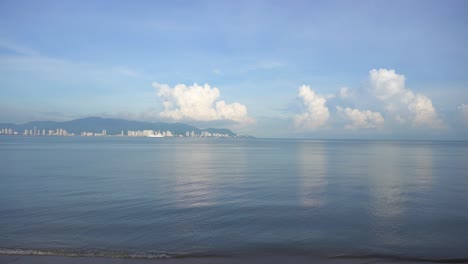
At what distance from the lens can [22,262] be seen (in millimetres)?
10453

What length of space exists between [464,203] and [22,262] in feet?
75.0

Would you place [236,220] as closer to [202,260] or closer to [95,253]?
[202,260]

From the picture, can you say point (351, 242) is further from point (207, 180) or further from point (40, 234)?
point (207, 180)

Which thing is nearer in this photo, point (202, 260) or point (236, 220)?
point (202, 260)

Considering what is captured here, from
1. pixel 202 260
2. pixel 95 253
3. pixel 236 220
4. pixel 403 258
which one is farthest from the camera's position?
pixel 236 220

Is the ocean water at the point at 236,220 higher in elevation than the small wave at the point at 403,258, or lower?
higher

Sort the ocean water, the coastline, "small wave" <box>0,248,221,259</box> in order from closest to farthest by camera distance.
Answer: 1. the coastline
2. "small wave" <box>0,248,221,259</box>
3. the ocean water

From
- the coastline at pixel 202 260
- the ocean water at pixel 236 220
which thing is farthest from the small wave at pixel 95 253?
the coastline at pixel 202 260

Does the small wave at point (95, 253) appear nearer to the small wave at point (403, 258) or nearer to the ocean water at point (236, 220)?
the ocean water at point (236, 220)

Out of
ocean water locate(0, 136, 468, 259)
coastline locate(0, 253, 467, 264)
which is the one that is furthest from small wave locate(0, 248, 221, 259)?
coastline locate(0, 253, 467, 264)

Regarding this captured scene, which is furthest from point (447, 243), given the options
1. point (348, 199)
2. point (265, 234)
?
point (348, 199)

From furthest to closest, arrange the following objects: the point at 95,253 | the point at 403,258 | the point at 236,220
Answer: the point at 236,220 → the point at 95,253 → the point at 403,258

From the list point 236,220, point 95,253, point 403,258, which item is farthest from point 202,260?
point 403,258

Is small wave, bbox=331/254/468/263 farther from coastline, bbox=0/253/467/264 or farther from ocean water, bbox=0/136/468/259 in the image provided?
ocean water, bbox=0/136/468/259
